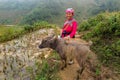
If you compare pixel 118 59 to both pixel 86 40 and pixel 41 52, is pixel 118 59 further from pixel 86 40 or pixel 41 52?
pixel 41 52

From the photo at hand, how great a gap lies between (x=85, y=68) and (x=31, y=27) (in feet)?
20.9

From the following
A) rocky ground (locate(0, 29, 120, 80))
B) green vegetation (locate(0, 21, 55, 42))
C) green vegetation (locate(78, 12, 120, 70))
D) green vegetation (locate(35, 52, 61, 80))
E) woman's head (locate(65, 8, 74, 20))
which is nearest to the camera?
green vegetation (locate(35, 52, 61, 80))

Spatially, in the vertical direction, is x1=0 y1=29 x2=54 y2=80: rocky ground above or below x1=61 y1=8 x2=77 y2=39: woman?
below

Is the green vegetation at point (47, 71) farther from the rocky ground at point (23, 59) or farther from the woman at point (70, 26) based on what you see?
the woman at point (70, 26)

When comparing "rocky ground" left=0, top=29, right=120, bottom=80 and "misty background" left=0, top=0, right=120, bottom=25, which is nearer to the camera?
"rocky ground" left=0, top=29, right=120, bottom=80

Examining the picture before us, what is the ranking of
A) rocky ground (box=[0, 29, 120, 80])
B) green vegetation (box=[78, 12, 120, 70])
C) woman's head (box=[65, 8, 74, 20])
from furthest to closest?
woman's head (box=[65, 8, 74, 20])
green vegetation (box=[78, 12, 120, 70])
rocky ground (box=[0, 29, 120, 80])

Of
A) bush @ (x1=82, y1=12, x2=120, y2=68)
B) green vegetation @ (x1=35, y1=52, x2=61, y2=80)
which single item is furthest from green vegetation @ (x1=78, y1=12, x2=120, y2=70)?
green vegetation @ (x1=35, y1=52, x2=61, y2=80)

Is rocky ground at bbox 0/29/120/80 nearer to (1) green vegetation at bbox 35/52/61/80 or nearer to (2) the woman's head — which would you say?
(1) green vegetation at bbox 35/52/61/80

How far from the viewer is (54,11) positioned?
122m

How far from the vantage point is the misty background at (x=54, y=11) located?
101206 mm

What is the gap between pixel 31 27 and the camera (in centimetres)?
1372

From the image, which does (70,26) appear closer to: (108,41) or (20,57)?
(108,41)

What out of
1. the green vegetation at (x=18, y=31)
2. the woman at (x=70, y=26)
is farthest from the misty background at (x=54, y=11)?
the woman at (x=70, y=26)

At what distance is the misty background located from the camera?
101206mm
